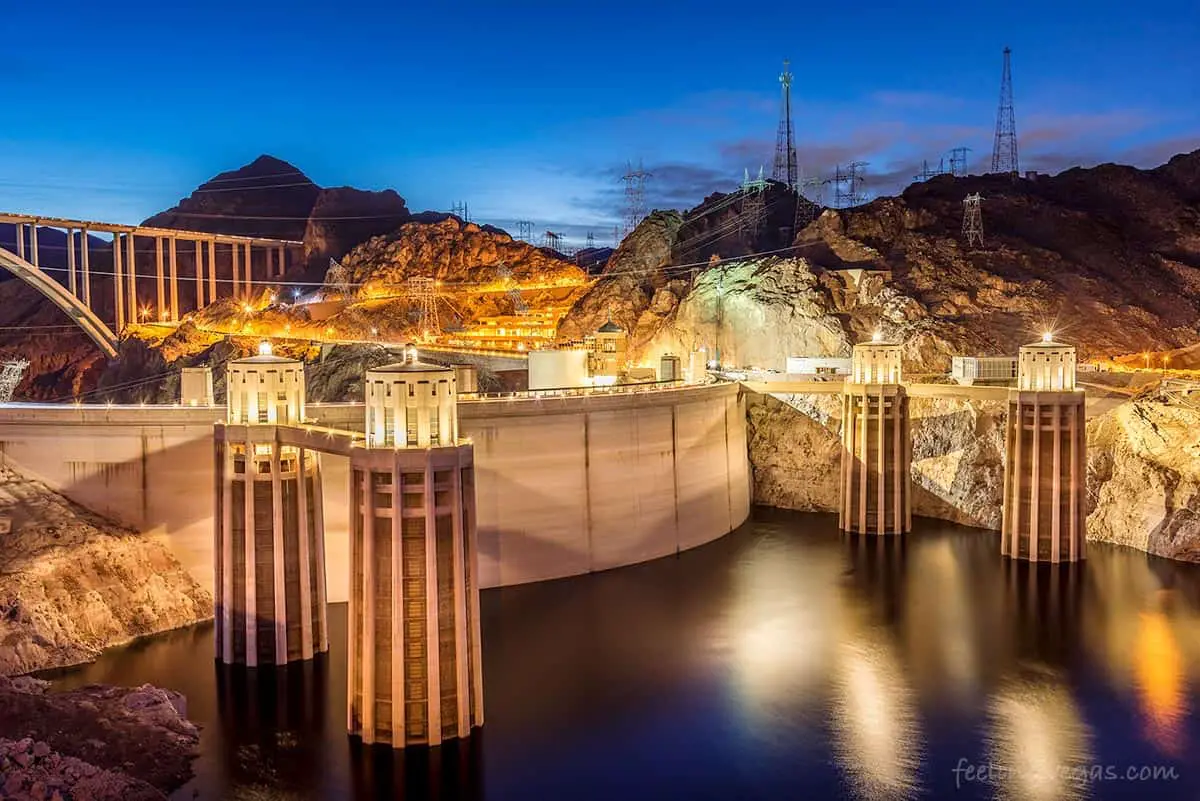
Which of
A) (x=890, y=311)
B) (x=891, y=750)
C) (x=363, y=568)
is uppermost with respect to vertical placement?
(x=890, y=311)

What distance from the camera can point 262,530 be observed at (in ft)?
108

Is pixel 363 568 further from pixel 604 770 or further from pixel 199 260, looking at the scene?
pixel 199 260

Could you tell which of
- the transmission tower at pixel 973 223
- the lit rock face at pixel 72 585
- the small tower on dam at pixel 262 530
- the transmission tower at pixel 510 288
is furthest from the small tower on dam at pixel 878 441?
the transmission tower at pixel 510 288

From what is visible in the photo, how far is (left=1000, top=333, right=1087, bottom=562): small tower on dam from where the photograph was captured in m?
47.2

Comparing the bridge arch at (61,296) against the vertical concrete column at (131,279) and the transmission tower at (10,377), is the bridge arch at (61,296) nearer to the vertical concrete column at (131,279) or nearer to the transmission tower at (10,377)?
the vertical concrete column at (131,279)

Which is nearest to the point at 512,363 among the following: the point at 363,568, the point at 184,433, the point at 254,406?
the point at 184,433

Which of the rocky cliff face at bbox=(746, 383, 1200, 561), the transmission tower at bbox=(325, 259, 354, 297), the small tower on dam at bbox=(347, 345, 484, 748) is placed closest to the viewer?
the small tower on dam at bbox=(347, 345, 484, 748)

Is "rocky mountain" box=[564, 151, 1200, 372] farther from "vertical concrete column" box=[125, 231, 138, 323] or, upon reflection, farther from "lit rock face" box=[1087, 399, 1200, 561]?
"vertical concrete column" box=[125, 231, 138, 323]

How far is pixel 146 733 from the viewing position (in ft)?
91.6

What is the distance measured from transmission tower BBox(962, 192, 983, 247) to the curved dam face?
28291 millimetres

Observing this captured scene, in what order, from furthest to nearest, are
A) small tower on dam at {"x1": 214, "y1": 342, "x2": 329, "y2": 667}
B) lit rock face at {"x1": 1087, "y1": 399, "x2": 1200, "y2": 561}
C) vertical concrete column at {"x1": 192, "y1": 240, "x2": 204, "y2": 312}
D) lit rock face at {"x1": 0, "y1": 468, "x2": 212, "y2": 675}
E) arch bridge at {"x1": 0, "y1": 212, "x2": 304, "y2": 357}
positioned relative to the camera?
vertical concrete column at {"x1": 192, "y1": 240, "x2": 204, "y2": 312}
arch bridge at {"x1": 0, "y1": 212, "x2": 304, "y2": 357}
lit rock face at {"x1": 1087, "y1": 399, "x2": 1200, "y2": 561}
lit rock face at {"x1": 0, "y1": 468, "x2": 212, "y2": 675}
small tower on dam at {"x1": 214, "y1": 342, "x2": 329, "y2": 667}

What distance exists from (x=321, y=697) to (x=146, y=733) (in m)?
5.26

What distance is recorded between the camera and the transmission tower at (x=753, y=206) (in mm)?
89000

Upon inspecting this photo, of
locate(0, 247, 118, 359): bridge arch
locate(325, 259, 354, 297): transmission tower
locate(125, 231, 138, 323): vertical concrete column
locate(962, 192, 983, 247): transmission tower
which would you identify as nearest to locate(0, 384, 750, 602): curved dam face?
locate(962, 192, 983, 247): transmission tower
